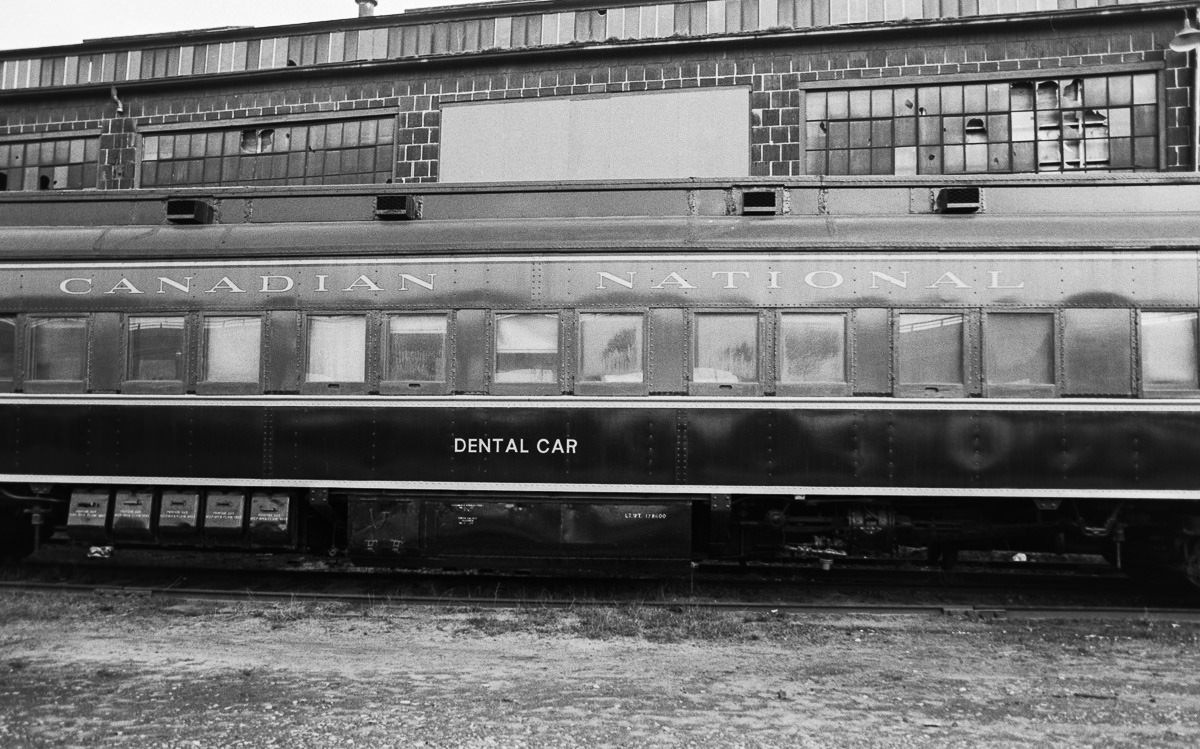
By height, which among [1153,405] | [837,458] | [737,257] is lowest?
[837,458]

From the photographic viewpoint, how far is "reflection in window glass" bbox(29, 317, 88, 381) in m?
9.16

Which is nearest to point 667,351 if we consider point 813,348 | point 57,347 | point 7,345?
point 813,348

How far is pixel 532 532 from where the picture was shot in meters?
8.55

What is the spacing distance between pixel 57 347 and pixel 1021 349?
391 inches

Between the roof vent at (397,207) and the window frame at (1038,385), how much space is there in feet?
19.3

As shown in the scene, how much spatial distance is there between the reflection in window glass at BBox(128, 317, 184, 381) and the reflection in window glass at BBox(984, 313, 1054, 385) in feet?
26.8

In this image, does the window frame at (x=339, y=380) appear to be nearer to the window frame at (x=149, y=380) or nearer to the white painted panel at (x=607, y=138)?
the window frame at (x=149, y=380)

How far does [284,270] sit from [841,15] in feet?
41.7

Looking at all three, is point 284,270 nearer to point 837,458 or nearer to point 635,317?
point 635,317

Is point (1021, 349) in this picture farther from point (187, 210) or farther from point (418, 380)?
point (187, 210)

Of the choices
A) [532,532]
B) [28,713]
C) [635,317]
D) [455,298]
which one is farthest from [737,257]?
[28,713]

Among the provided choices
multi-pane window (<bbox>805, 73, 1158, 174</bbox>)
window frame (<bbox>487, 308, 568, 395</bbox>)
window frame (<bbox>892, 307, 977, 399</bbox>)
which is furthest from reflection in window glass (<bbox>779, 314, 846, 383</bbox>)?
multi-pane window (<bbox>805, 73, 1158, 174</bbox>)

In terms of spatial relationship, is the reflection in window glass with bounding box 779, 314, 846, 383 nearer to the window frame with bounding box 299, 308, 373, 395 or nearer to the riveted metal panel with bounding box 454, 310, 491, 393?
the riveted metal panel with bounding box 454, 310, 491, 393

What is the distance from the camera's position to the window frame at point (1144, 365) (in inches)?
313
